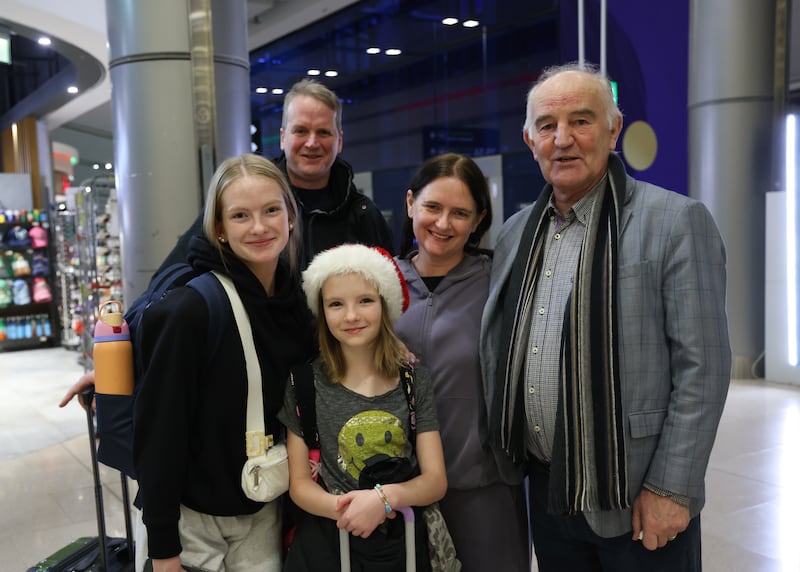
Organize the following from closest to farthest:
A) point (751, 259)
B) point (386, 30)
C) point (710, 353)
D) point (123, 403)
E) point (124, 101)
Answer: point (710, 353) → point (123, 403) → point (124, 101) → point (751, 259) → point (386, 30)

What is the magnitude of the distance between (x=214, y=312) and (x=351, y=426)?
450 mm

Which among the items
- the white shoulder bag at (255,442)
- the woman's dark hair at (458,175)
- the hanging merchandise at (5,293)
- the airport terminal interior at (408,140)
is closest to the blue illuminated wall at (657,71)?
the airport terminal interior at (408,140)

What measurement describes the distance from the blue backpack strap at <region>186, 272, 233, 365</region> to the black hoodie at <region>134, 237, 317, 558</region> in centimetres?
1

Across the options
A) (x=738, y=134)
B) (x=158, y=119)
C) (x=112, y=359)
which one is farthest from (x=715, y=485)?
(x=738, y=134)

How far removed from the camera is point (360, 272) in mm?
1830

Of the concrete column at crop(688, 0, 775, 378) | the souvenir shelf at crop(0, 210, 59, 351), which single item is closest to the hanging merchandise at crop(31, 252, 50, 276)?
the souvenir shelf at crop(0, 210, 59, 351)

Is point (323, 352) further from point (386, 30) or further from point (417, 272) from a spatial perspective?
point (386, 30)

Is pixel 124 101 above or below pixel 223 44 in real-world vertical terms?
below

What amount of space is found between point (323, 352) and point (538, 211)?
723 mm

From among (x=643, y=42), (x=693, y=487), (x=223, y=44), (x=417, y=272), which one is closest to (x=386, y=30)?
(x=643, y=42)

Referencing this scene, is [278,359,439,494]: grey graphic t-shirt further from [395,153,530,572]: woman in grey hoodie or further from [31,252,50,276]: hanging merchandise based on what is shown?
[31,252,50,276]: hanging merchandise

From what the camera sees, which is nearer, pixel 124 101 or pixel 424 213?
pixel 424 213

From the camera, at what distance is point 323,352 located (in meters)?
1.85

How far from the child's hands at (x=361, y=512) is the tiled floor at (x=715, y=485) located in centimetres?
219
